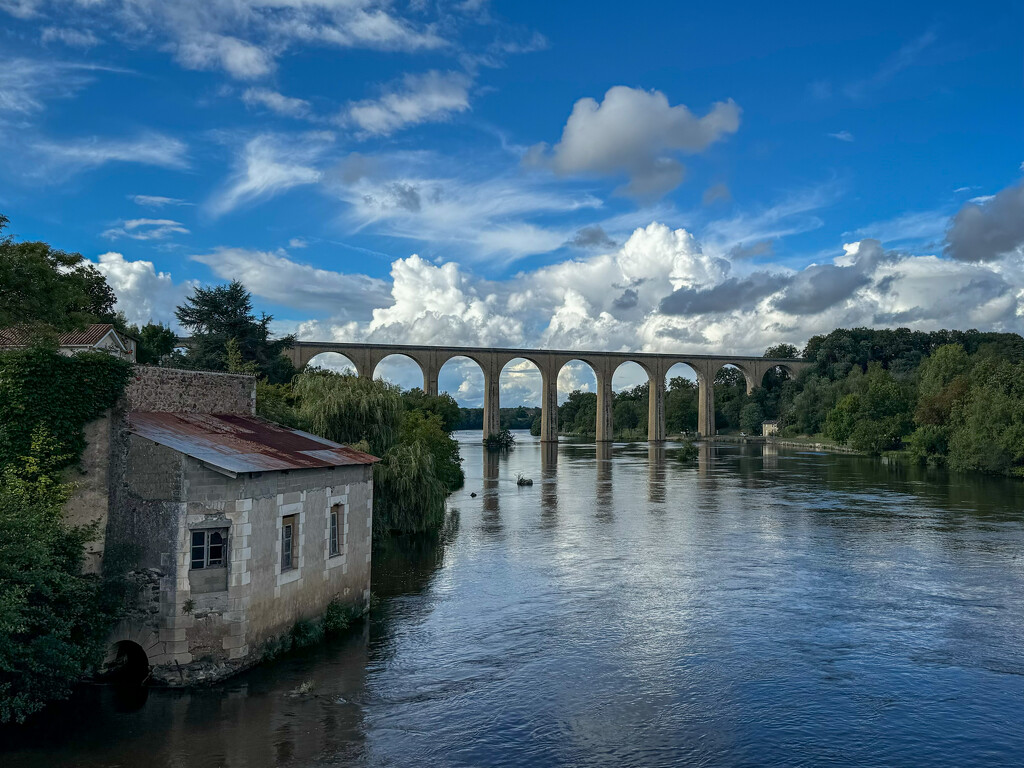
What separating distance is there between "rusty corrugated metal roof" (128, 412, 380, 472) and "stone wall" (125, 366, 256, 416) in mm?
200

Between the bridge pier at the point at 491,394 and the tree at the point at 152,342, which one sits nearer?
the tree at the point at 152,342

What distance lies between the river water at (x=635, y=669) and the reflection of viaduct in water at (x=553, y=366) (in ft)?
211

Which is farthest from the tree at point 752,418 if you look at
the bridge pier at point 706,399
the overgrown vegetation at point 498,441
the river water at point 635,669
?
the river water at point 635,669

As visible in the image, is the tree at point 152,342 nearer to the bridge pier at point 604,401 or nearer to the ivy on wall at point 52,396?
the ivy on wall at point 52,396

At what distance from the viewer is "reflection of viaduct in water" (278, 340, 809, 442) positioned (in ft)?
296

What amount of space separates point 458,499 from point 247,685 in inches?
1098

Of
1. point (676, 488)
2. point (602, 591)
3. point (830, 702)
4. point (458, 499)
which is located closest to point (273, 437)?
point (602, 591)

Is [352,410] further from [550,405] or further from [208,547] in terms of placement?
[550,405]

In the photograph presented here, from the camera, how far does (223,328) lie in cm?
3359

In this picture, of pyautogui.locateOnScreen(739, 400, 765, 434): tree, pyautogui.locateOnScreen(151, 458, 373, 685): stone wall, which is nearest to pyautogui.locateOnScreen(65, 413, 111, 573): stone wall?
pyautogui.locateOnScreen(151, 458, 373, 685): stone wall

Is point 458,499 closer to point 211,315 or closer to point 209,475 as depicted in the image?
point 211,315

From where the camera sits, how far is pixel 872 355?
116m

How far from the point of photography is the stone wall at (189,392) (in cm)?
1379

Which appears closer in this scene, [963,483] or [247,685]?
[247,685]
